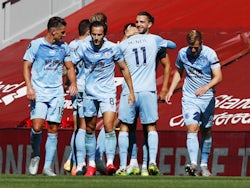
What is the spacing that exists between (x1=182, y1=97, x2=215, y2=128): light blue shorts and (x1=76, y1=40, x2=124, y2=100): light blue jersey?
4.28ft

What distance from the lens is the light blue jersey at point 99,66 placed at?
58.9ft

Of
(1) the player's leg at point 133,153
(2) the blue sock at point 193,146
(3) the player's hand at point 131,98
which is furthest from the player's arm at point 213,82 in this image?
(3) the player's hand at point 131,98

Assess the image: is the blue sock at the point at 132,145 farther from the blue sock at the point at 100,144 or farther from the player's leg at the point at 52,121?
the player's leg at the point at 52,121

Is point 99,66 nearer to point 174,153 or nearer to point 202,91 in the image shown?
point 202,91

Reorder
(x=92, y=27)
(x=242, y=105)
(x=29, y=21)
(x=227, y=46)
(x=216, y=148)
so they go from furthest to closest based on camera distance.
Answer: (x=29, y=21) < (x=227, y=46) < (x=242, y=105) < (x=216, y=148) < (x=92, y=27)

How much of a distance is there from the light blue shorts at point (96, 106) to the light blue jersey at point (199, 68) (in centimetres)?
136

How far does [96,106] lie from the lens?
717 inches

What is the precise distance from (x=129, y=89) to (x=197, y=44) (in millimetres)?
1401

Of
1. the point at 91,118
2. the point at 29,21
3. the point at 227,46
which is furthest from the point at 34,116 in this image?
the point at 29,21

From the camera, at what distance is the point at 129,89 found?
706 inches

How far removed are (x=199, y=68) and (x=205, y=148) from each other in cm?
114

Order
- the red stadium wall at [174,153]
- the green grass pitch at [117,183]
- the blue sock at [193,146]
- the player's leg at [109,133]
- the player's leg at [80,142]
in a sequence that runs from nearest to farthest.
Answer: the green grass pitch at [117,183]
the player's leg at [109,133]
the player's leg at [80,142]
the blue sock at [193,146]
the red stadium wall at [174,153]

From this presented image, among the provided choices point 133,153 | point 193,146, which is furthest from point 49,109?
point 193,146

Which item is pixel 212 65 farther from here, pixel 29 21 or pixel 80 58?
pixel 29 21
